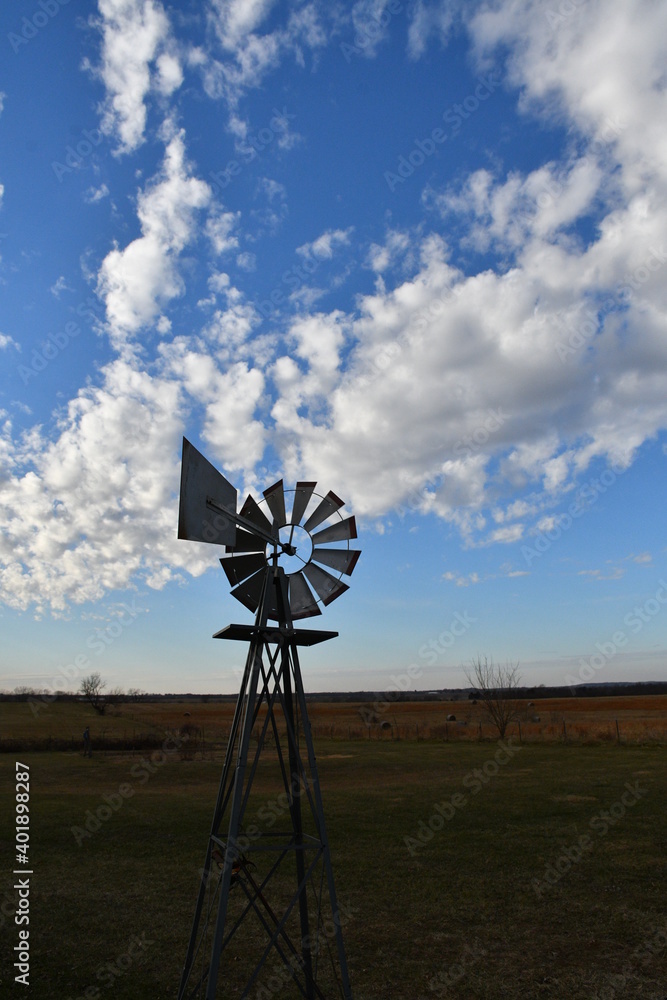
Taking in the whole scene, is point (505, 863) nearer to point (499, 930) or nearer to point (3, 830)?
point (499, 930)

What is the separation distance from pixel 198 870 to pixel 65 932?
2561mm

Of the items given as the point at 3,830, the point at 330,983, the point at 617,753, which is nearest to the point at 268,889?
the point at 330,983

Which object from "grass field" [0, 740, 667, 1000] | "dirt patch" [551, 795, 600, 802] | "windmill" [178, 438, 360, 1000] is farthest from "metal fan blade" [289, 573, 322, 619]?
"dirt patch" [551, 795, 600, 802]

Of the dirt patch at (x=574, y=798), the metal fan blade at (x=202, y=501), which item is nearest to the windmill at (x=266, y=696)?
the metal fan blade at (x=202, y=501)

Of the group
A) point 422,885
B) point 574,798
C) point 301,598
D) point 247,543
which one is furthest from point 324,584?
point 574,798

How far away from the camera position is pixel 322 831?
15.1 feet

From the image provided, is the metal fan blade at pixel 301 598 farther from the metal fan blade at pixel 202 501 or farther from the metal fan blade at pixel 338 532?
the metal fan blade at pixel 202 501

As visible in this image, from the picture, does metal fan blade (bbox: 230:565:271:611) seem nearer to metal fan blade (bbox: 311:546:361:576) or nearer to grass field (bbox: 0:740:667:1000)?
metal fan blade (bbox: 311:546:361:576)

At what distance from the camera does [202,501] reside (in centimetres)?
459

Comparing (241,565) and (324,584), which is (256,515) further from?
(324,584)

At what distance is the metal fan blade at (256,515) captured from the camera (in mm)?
5348

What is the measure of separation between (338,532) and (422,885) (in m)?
5.96

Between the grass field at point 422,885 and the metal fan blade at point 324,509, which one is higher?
the metal fan blade at point 324,509

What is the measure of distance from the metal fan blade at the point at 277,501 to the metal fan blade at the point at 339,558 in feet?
1.44
